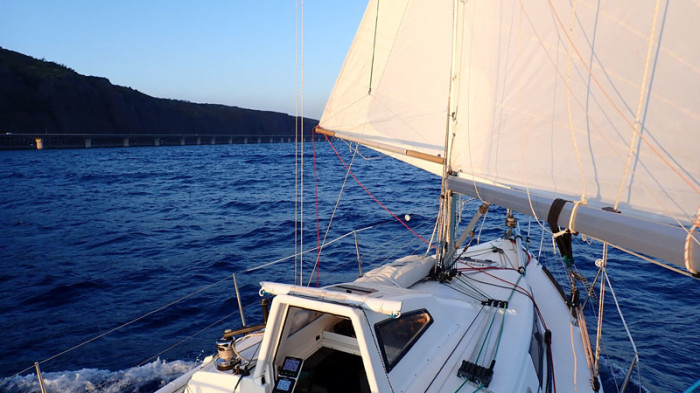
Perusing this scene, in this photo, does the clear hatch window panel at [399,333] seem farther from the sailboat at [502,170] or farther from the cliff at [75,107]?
the cliff at [75,107]

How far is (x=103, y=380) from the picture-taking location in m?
6.64

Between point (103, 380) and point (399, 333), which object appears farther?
point (103, 380)

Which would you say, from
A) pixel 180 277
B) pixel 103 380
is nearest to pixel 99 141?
pixel 180 277

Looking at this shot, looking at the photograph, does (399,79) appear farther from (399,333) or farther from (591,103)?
(399,333)

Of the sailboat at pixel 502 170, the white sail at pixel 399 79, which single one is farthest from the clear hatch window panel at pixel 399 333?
the white sail at pixel 399 79

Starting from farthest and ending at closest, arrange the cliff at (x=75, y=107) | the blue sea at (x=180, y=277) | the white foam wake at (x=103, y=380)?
the cliff at (x=75, y=107) < the blue sea at (x=180, y=277) < the white foam wake at (x=103, y=380)

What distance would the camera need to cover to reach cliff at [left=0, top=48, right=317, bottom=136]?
64.4 meters

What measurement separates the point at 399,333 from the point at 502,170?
1950 mm

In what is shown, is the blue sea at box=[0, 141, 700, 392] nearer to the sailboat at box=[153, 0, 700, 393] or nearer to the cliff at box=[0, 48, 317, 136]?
the sailboat at box=[153, 0, 700, 393]

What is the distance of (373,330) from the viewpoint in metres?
3.55

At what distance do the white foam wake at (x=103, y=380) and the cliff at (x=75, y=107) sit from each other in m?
71.2

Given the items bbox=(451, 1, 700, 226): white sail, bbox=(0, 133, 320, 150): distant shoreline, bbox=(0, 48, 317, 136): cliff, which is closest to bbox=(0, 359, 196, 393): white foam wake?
bbox=(451, 1, 700, 226): white sail

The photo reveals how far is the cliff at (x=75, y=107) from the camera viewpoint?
64.4 m

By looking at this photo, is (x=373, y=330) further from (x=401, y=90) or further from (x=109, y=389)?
(x=109, y=389)
